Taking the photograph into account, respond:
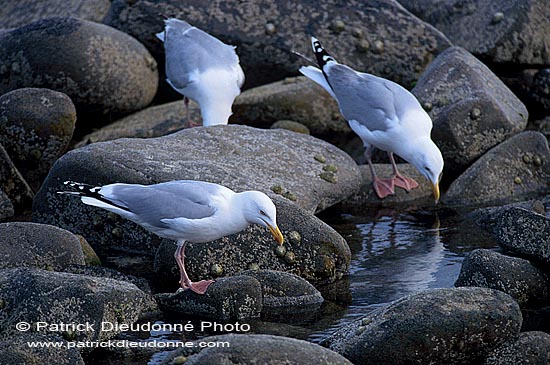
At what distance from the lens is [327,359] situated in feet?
16.0

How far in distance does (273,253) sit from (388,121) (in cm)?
259

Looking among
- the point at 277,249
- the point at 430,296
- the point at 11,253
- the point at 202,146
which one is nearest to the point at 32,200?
the point at 202,146

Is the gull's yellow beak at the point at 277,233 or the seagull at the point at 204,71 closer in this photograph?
the gull's yellow beak at the point at 277,233

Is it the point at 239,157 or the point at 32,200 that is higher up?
the point at 239,157

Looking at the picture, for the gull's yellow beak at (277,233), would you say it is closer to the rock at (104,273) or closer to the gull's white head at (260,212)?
the gull's white head at (260,212)

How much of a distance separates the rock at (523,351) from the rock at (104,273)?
237 cm

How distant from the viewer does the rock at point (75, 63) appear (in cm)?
1054

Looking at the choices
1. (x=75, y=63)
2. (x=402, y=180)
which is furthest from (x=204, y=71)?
(x=402, y=180)

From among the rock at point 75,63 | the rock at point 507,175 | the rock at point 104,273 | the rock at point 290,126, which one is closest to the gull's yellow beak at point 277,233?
the rock at point 104,273

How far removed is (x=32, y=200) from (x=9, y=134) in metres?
0.75

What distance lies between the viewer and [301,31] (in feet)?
38.4

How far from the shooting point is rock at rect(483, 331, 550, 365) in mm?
5324

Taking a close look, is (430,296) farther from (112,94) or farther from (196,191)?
(112,94)

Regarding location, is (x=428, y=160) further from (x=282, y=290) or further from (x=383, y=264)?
(x=282, y=290)
